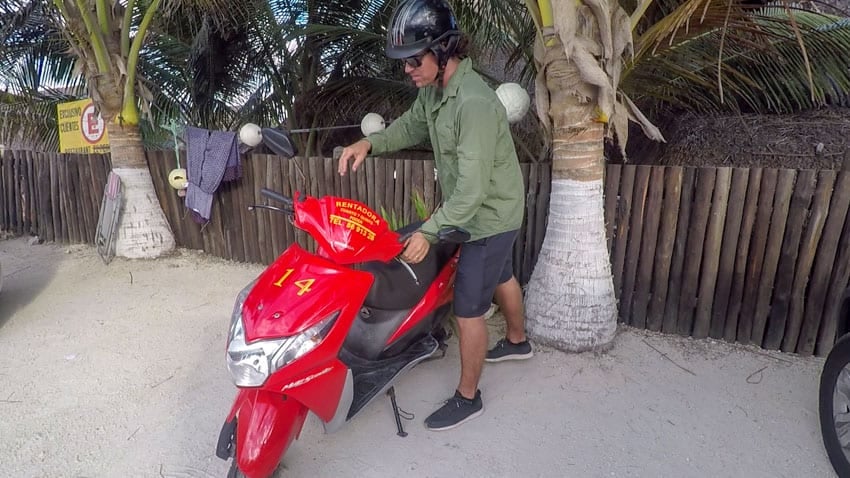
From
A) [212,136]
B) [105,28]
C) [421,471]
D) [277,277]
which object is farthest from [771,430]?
[105,28]

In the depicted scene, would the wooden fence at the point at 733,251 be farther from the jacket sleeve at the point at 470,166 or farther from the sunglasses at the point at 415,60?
the sunglasses at the point at 415,60

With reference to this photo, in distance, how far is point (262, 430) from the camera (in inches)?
65.5

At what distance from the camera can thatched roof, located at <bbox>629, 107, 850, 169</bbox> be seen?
4.34 metres

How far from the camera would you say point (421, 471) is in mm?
2055

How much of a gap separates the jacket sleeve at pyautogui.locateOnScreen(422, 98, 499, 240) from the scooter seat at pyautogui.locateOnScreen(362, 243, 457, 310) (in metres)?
0.36

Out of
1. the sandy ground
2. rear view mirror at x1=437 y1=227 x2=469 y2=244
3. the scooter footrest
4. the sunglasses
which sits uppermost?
the sunglasses

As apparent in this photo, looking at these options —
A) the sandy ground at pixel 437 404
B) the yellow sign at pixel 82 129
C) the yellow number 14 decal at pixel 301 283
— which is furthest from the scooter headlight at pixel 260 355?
the yellow sign at pixel 82 129

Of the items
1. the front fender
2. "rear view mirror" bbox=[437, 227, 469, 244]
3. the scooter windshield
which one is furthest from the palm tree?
the front fender

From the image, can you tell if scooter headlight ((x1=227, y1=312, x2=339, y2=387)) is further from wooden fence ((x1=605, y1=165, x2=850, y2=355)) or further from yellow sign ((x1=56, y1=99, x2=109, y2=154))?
yellow sign ((x1=56, y1=99, x2=109, y2=154))

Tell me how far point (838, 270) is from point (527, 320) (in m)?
1.78

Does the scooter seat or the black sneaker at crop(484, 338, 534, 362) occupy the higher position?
the scooter seat

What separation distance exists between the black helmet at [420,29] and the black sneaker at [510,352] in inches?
68.2

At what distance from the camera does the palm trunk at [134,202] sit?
487 cm

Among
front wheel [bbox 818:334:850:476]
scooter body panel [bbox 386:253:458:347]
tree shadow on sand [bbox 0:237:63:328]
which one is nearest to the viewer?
front wheel [bbox 818:334:850:476]
